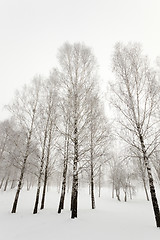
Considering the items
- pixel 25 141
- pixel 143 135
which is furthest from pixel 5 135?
pixel 143 135

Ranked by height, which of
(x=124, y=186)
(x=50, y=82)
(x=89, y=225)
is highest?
(x=50, y=82)

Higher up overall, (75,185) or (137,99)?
(137,99)

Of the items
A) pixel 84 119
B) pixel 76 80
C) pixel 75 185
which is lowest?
pixel 75 185

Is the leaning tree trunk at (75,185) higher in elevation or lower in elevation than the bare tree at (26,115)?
lower

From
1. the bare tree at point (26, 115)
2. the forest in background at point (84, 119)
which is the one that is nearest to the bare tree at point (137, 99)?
the forest in background at point (84, 119)

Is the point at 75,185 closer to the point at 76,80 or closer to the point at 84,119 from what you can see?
the point at 84,119

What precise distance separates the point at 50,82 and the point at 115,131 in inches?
322

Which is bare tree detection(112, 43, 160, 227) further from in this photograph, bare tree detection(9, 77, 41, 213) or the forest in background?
bare tree detection(9, 77, 41, 213)

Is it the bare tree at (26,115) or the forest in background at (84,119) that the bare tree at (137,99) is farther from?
the bare tree at (26,115)

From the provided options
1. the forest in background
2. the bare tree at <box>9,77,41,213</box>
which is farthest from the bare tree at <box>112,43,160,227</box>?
the bare tree at <box>9,77,41,213</box>

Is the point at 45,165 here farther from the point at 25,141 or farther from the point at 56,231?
the point at 56,231

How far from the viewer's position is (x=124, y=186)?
2569 centimetres

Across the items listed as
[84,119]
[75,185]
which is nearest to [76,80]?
[84,119]

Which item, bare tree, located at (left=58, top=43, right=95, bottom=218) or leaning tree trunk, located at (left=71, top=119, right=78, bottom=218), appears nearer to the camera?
leaning tree trunk, located at (left=71, top=119, right=78, bottom=218)
